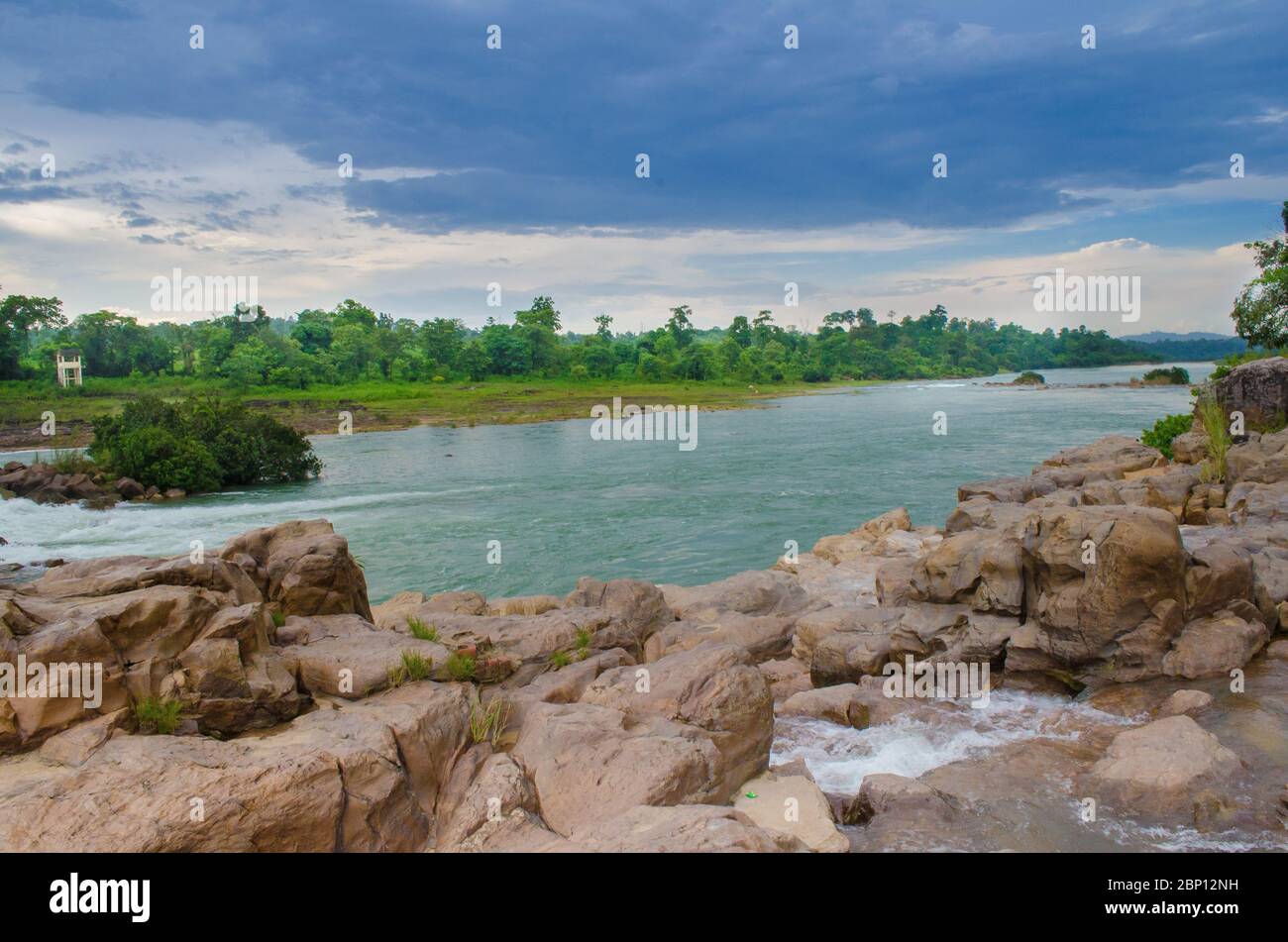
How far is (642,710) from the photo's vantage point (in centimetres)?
824

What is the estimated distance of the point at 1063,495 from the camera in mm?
19734

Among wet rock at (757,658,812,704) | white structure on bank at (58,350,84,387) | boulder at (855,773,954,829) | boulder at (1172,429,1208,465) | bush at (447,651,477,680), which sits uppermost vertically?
white structure on bank at (58,350,84,387)

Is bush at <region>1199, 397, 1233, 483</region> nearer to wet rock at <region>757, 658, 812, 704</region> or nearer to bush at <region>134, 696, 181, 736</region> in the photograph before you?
wet rock at <region>757, 658, 812, 704</region>

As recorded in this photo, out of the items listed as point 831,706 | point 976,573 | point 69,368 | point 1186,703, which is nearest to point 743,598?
point 976,573

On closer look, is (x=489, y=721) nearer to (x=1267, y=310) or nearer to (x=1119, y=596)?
(x=1119, y=596)

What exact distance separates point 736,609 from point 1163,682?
7391 millimetres

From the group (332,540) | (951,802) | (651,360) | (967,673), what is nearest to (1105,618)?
(967,673)

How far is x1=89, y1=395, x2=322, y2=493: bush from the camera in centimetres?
3800

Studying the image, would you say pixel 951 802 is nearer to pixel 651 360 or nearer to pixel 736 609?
pixel 736 609

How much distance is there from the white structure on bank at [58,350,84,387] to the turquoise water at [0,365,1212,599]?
Answer: 30.5 metres

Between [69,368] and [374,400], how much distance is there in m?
27.7

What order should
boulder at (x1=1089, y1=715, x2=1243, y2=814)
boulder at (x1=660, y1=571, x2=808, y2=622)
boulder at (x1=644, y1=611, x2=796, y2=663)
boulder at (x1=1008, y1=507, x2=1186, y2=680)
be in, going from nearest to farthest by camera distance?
1. boulder at (x1=1089, y1=715, x2=1243, y2=814)
2. boulder at (x1=1008, y1=507, x2=1186, y2=680)
3. boulder at (x1=644, y1=611, x2=796, y2=663)
4. boulder at (x1=660, y1=571, x2=808, y2=622)

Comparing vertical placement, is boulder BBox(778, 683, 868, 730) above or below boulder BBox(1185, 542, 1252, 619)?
below

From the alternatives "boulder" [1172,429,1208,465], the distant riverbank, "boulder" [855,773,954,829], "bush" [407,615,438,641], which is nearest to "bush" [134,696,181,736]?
"bush" [407,615,438,641]
